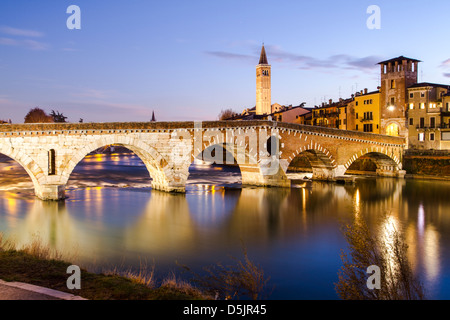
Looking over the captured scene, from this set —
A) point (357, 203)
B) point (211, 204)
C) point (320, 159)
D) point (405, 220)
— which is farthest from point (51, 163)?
point (320, 159)

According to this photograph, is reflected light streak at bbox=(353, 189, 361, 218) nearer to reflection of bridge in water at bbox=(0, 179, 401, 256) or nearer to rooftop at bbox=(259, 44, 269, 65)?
reflection of bridge in water at bbox=(0, 179, 401, 256)

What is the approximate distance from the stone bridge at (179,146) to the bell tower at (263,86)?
47886mm

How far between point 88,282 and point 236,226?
1086cm

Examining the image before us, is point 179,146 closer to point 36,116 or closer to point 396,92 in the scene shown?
point 396,92

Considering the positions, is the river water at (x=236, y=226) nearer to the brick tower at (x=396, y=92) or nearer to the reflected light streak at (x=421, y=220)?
the reflected light streak at (x=421, y=220)

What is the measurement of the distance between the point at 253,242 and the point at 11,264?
29.0 feet

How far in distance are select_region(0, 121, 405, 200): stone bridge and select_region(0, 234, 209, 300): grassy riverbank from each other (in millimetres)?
12666

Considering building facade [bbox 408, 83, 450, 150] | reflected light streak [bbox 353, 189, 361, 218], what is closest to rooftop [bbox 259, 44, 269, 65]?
building facade [bbox 408, 83, 450, 150]

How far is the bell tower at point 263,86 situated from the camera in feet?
271

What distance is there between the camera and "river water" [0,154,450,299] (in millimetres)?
12086

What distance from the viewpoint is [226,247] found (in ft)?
47.3

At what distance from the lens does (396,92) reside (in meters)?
42.8

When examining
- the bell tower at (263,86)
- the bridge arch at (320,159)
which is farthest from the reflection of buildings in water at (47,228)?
the bell tower at (263,86)
